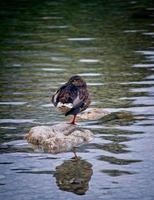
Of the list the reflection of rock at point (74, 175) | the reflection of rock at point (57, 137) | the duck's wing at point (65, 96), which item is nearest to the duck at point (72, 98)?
the duck's wing at point (65, 96)

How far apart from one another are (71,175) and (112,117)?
4.04 m

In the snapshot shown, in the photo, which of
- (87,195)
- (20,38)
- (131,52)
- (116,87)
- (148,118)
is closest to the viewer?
(87,195)

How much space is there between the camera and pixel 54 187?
943 cm

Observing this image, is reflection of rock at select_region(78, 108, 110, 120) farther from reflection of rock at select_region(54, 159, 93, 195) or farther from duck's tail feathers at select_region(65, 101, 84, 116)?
reflection of rock at select_region(54, 159, 93, 195)

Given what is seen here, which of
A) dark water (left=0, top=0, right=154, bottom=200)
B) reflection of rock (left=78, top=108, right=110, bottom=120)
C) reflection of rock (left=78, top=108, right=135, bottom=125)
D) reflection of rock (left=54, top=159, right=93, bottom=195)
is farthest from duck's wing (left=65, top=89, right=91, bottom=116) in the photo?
reflection of rock (left=54, top=159, right=93, bottom=195)

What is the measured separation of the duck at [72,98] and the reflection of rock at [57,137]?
0.33m

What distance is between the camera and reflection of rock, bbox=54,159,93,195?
9377 mm

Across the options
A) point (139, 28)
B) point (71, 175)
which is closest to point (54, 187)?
point (71, 175)

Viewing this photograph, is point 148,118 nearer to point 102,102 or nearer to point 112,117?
point 112,117

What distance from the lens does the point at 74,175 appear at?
9914 millimetres

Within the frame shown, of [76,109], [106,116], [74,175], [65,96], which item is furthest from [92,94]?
[74,175]

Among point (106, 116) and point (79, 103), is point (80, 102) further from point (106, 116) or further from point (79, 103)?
point (106, 116)

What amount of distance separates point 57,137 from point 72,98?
106 cm

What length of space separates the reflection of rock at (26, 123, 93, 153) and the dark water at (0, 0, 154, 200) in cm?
20
